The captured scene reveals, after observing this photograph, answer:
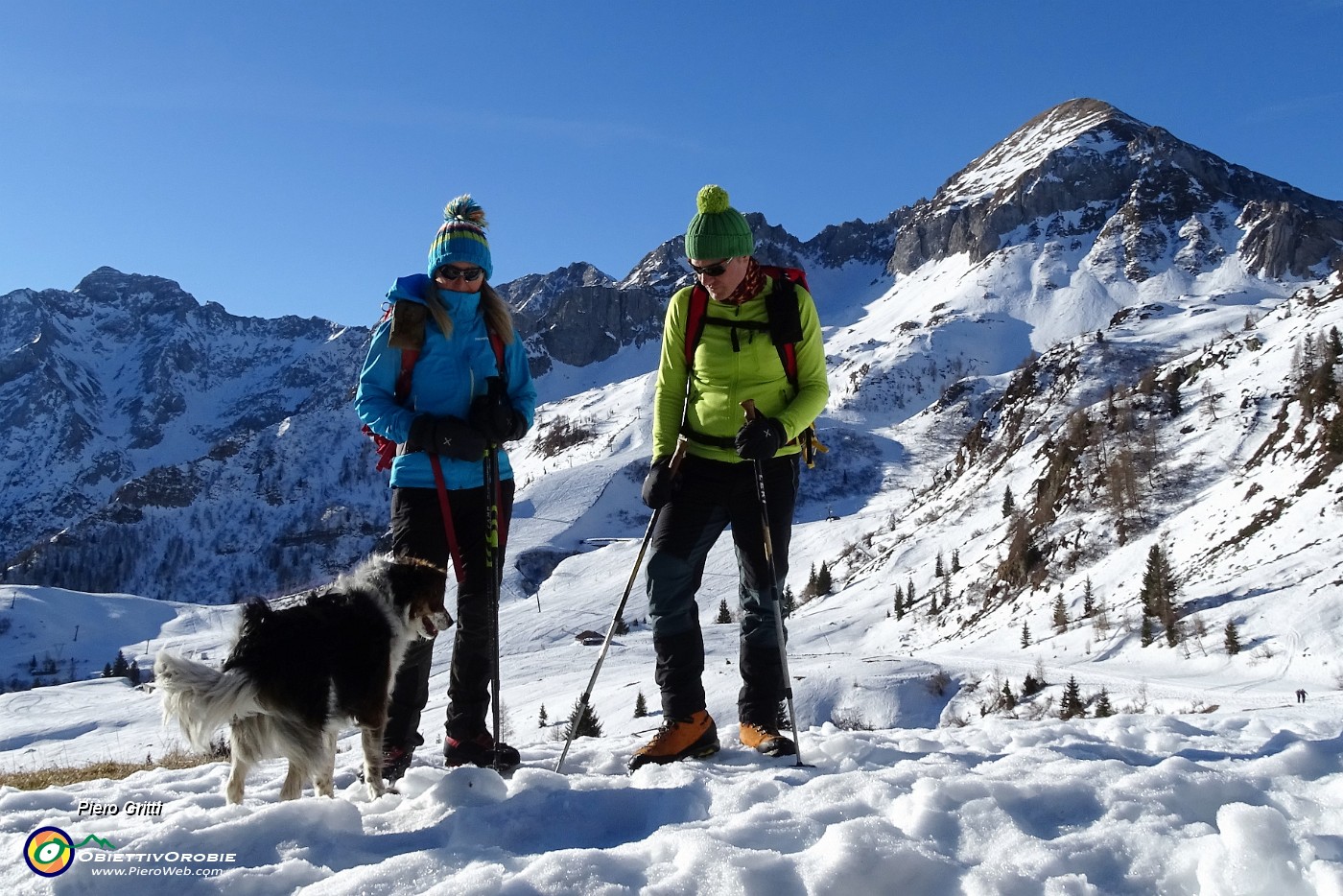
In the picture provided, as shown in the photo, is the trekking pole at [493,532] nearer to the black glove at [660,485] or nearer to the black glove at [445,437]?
the black glove at [445,437]

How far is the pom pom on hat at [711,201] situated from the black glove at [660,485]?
1.74m

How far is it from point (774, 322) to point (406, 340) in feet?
7.99

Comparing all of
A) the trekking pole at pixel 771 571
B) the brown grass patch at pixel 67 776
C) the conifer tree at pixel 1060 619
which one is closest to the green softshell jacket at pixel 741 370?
the trekking pole at pixel 771 571

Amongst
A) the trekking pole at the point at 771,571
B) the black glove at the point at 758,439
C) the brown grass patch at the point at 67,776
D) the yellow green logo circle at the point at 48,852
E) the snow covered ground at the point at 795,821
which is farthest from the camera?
the brown grass patch at the point at 67,776

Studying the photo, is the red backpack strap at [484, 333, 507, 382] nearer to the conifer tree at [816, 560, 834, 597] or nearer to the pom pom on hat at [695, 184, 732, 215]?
the pom pom on hat at [695, 184, 732, 215]

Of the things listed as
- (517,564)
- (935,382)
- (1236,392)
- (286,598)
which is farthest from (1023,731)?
(935,382)

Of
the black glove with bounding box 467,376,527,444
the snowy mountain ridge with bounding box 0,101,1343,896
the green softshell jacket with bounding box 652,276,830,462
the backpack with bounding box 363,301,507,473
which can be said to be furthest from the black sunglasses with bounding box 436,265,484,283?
the snowy mountain ridge with bounding box 0,101,1343,896

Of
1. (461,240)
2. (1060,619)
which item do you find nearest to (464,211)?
(461,240)

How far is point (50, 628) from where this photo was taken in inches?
4530

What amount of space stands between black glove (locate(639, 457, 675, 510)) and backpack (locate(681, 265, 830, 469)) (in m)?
0.33

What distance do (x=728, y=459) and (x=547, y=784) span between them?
92.7 inches

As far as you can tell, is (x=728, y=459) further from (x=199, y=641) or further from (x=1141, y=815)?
(x=199, y=641)

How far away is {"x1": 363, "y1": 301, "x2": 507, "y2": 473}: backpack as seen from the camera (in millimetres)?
5695

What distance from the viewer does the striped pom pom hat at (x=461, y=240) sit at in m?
5.84
